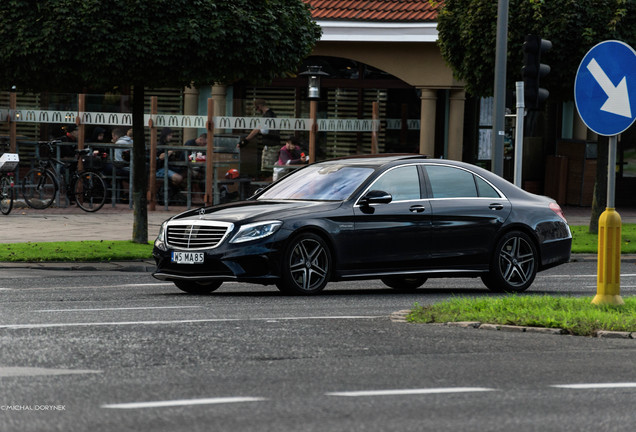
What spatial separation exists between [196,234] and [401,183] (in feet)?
7.98

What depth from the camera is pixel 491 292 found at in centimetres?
1441

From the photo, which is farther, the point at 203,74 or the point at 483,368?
the point at 203,74

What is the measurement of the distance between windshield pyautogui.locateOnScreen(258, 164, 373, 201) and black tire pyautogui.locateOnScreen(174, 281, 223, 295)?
3.64ft

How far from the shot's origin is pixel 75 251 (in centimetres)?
1767

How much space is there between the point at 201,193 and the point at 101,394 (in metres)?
19.3

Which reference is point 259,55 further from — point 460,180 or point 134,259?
point 460,180

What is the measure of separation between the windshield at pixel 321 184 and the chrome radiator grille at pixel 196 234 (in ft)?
4.06

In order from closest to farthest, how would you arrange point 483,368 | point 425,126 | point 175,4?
1. point 483,368
2. point 175,4
3. point 425,126

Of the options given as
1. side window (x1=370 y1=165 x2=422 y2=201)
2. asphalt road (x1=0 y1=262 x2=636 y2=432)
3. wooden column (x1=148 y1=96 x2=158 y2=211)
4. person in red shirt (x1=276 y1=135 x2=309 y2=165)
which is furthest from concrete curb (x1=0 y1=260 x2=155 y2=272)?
person in red shirt (x1=276 y1=135 x2=309 y2=165)

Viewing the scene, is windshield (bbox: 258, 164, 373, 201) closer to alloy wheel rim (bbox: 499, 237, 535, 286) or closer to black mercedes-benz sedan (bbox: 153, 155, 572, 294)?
black mercedes-benz sedan (bbox: 153, 155, 572, 294)

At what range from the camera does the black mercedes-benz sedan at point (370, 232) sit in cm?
1280

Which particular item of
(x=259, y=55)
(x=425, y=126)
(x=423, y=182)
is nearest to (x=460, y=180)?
(x=423, y=182)

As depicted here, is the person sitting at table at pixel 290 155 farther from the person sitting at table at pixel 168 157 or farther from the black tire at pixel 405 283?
the black tire at pixel 405 283

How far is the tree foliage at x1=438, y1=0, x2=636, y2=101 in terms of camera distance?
71.4ft
